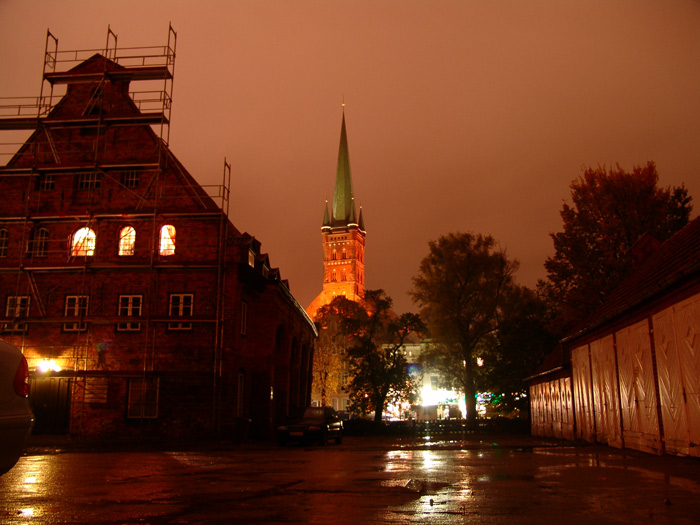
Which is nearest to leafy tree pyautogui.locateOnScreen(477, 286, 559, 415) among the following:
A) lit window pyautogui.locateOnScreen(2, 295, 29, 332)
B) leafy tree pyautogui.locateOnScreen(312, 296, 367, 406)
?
leafy tree pyautogui.locateOnScreen(312, 296, 367, 406)

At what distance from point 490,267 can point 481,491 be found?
43249 mm

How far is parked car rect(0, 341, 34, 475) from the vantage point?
6.15m

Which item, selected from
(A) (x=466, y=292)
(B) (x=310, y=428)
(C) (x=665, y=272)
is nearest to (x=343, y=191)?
(A) (x=466, y=292)

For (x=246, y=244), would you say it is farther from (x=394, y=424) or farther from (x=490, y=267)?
(x=490, y=267)

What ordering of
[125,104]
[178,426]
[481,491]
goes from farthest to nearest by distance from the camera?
[125,104], [178,426], [481,491]

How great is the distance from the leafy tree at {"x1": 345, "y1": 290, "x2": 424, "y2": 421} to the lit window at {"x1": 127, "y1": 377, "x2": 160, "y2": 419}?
69.3 feet

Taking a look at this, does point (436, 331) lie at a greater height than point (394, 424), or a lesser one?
greater

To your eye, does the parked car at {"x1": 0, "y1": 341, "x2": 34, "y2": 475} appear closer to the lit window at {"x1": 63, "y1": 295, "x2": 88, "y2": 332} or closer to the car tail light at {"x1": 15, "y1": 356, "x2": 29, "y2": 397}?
the car tail light at {"x1": 15, "y1": 356, "x2": 29, "y2": 397}

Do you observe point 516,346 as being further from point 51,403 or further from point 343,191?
point 343,191

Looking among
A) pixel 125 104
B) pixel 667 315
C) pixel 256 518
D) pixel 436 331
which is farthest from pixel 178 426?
pixel 436 331

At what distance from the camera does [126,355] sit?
2866 cm

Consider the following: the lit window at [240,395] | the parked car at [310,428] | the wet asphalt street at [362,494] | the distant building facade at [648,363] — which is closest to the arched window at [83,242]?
the lit window at [240,395]

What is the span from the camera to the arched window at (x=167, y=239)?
29938 millimetres

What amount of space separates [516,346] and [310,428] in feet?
86.8
